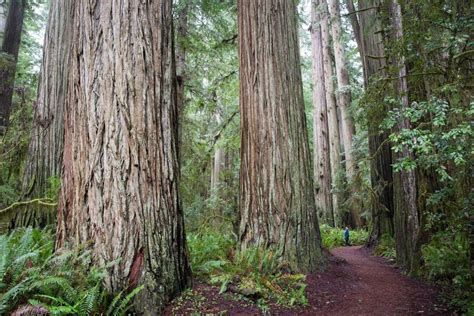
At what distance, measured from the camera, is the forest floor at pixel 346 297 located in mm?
3541

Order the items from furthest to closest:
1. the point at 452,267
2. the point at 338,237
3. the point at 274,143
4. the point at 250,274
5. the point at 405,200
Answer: the point at 338,237, the point at 405,200, the point at 274,143, the point at 452,267, the point at 250,274

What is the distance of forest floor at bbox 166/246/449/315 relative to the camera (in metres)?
3.54

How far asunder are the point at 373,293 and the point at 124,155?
4027 mm

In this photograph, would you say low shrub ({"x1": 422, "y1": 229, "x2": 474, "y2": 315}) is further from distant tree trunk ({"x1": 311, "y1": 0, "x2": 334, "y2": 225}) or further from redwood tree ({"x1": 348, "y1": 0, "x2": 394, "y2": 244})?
distant tree trunk ({"x1": 311, "y1": 0, "x2": 334, "y2": 225})

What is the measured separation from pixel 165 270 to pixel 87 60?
2.34 metres

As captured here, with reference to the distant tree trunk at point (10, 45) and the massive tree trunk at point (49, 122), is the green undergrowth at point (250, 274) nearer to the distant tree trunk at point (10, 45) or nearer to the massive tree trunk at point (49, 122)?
the massive tree trunk at point (49, 122)

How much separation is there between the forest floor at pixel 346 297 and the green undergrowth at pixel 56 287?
0.67 metres

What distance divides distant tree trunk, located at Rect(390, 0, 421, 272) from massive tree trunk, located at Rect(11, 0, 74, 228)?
5532 millimetres

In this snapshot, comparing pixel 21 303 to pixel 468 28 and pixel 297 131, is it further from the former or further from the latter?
pixel 468 28

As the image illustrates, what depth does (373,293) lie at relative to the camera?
4.89 meters

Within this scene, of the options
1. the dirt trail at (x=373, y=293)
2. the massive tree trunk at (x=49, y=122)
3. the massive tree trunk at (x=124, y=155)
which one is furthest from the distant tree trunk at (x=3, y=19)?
the dirt trail at (x=373, y=293)

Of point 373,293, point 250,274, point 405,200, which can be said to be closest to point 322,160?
point 405,200

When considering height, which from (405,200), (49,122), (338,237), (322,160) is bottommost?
(338,237)

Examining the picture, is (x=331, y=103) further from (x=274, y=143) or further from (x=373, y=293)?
(x=373, y=293)
